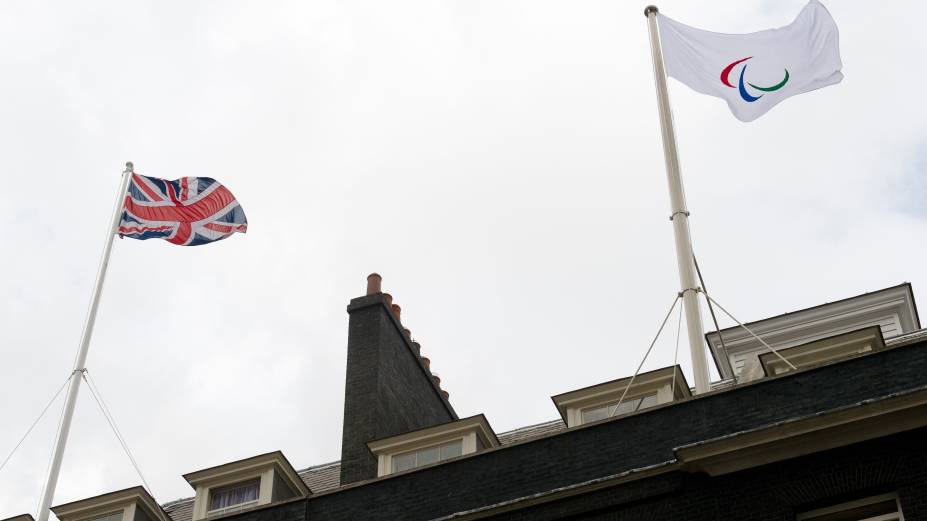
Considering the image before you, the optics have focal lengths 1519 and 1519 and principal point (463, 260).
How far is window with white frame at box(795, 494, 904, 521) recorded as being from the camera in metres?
21.8

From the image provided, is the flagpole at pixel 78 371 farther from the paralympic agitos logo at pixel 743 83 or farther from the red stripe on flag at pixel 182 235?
the paralympic agitos logo at pixel 743 83

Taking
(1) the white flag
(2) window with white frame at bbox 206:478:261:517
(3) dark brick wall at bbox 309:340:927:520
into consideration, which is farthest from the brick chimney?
(1) the white flag

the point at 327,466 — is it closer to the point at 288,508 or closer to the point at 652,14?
the point at 288,508

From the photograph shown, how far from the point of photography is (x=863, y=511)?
21969 millimetres

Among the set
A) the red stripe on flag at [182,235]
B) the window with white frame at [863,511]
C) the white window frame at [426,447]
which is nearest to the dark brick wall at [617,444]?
the window with white frame at [863,511]

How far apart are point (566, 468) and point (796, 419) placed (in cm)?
432

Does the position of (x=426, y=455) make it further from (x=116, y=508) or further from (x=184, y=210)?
(x=184, y=210)

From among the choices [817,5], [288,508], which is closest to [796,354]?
[817,5]

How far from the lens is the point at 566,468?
25.1 metres

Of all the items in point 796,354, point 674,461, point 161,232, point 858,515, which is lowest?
point 858,515

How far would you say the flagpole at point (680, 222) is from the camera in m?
25.2

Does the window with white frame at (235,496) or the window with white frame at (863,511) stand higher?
the window with white frame at (235,496)

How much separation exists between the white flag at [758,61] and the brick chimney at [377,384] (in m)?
8.75

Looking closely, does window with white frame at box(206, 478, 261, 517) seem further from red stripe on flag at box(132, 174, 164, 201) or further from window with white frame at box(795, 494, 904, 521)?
→ window with white frame at box(795, 494, 904, 521)
